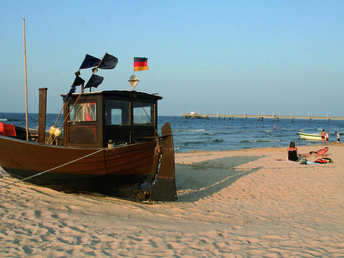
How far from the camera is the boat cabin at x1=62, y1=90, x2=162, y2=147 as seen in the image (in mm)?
7141

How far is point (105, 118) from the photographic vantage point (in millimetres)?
7156

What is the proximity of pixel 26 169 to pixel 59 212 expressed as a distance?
241 centimetres

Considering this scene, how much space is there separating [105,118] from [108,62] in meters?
1.46

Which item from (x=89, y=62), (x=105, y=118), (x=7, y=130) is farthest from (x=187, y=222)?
(x=7, y=130)

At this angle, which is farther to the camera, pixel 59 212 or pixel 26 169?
pixel 26 169

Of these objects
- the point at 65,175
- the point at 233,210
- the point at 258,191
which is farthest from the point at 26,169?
the point at 258,191

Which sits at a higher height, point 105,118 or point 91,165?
point 105,118

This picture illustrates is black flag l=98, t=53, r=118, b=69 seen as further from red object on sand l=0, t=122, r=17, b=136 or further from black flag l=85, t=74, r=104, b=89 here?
red object on sand l=0, t=122, r=17, b=136

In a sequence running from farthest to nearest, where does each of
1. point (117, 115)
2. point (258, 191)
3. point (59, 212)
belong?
point (258, 191), point (117, 115), point (59, 212)

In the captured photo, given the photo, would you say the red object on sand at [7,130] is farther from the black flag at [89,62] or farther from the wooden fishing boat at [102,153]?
the black flag at [89,62]

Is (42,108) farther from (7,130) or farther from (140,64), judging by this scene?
(140,64)

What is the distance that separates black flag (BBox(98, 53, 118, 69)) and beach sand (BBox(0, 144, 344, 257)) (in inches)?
129

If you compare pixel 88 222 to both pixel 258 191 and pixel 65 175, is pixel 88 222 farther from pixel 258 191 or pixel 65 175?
pixel 258 191

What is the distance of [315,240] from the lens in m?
4.88
